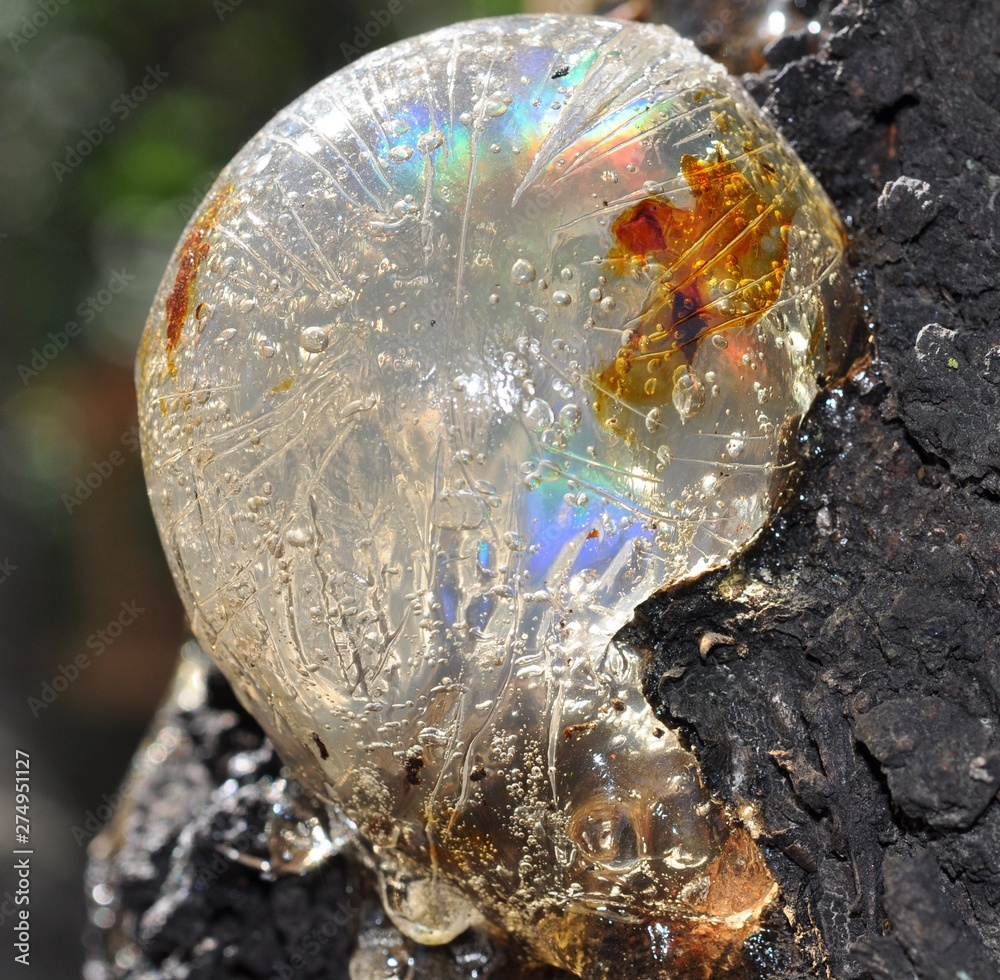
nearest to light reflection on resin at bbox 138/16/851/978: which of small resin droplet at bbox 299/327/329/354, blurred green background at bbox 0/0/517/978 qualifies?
small resin droplet at bbox 299/327/329/354

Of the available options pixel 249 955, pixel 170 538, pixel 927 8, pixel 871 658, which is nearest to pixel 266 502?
pixel 170 538

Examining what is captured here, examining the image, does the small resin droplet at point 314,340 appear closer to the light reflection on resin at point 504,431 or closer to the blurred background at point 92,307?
the light reflection on resin at point 504,431

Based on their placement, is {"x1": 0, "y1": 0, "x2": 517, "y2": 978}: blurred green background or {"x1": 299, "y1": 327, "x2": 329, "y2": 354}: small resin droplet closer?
{"x1": 299, "y1": 327, "x2": 329, "y2": 354}: small resin droplet

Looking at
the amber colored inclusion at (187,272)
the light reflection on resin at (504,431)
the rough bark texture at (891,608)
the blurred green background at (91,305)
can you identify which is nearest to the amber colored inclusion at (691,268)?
the light reflection on resin at (504,431)

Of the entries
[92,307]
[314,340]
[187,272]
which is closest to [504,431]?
[314,340]

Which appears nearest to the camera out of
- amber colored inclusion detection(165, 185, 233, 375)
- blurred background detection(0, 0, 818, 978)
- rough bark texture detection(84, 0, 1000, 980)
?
rough bark texture detection(84, 0, 1000, 980)

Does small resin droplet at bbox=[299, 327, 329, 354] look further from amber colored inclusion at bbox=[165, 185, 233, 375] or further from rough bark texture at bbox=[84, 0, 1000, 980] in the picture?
rough bark texture at bbox=[84, 0, 1000, 980]

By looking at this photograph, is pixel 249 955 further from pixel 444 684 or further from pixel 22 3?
pixel 22 3
